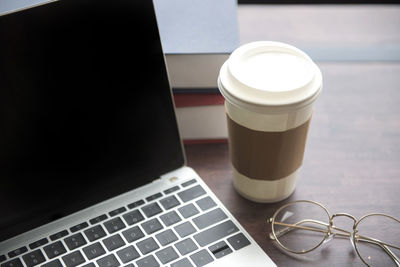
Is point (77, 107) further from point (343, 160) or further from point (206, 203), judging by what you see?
point (343, 160)

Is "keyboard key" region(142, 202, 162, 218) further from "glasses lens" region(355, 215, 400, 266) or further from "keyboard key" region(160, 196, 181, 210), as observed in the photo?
"glasses lens" region(355, 215, 400, 266)

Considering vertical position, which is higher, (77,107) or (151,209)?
(77,107)

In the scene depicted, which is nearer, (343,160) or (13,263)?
(13,263)

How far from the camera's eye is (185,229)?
0.65 meters

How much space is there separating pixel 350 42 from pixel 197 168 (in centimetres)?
38

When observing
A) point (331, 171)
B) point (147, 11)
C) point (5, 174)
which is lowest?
point (331, 171)

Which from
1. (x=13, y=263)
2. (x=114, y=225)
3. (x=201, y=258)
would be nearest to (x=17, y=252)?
(x=13, y=263)

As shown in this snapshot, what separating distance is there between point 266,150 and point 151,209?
17cm

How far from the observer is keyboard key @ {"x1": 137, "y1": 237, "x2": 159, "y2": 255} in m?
0.63

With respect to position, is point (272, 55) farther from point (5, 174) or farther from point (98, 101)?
point (5, 174)

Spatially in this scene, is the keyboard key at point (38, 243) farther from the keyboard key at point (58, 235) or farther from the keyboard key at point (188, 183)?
the keyboard key at point (188, 183)

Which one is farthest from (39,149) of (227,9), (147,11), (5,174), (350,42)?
(350,42)

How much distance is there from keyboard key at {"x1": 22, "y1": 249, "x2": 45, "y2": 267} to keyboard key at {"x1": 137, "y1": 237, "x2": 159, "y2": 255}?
0.12 meters

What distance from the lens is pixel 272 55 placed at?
2.13ft
